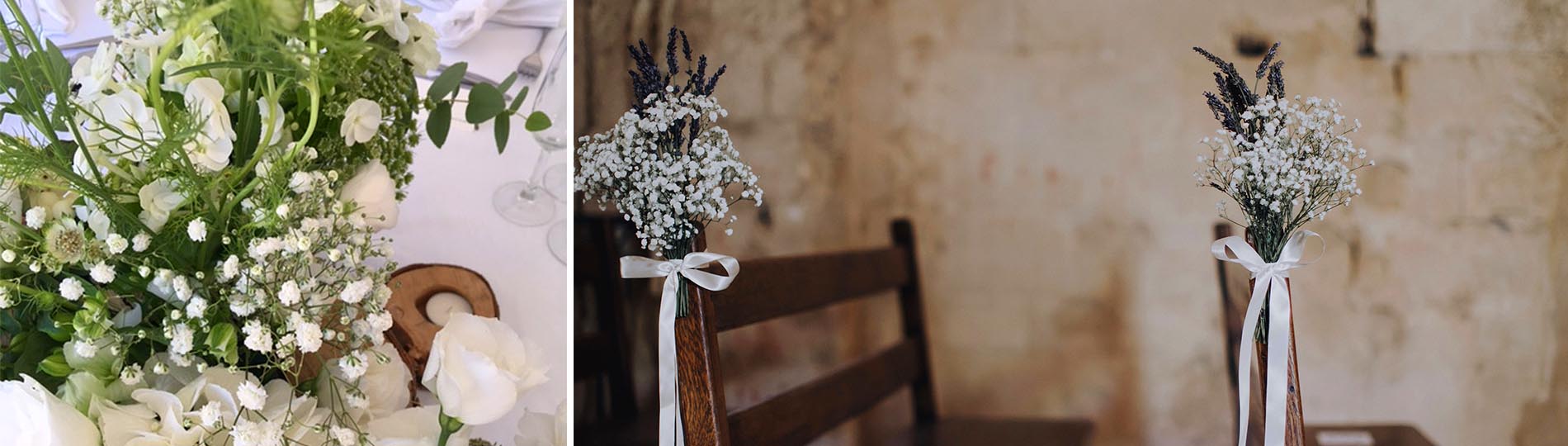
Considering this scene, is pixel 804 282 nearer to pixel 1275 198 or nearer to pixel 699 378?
pixel 699 378

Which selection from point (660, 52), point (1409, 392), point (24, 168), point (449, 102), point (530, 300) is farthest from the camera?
point (1409, 392)

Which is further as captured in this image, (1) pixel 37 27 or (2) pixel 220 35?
(1) pixel 37 27

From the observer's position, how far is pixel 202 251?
2.77ft

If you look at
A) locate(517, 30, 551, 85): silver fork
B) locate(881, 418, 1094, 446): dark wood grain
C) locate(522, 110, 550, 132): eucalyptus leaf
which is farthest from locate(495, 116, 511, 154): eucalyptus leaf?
locate(881, 418, 1094, 446): dark wood grain

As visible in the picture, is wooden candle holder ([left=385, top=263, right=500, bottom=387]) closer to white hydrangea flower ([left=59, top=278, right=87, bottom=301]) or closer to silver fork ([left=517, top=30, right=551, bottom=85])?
silver fork ([left=517, top=30, right=551, bottom=85])

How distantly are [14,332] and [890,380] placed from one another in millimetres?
1373

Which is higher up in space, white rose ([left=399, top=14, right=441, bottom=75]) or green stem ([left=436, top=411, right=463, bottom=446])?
white rose ([left=399, top=14, right=441, bottom=75])

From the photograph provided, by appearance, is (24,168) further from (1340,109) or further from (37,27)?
(1340,109)

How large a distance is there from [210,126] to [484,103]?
0.30m

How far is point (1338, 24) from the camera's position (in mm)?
1965

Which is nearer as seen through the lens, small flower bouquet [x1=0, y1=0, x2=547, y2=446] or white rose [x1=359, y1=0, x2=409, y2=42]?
small flower bouquet [x1=0, y1=0, x2=547, y2=446]

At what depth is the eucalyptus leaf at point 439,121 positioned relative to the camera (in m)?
1.04

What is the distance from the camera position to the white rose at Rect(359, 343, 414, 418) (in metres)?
0.91

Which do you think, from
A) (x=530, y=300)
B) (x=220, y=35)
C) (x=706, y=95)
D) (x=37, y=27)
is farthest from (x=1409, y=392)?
(x=37, y=27)
